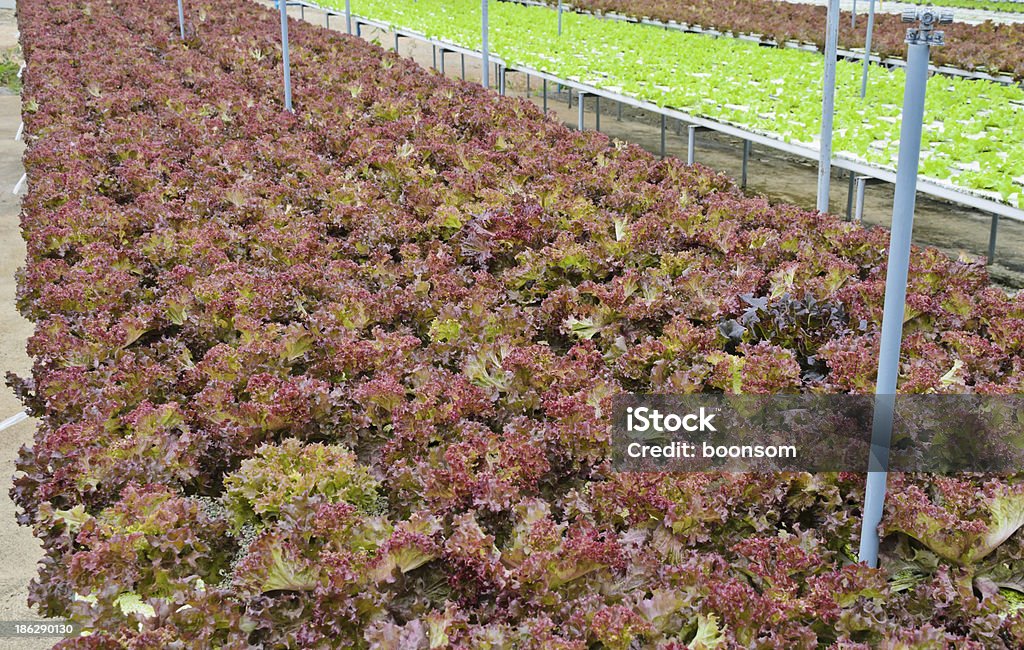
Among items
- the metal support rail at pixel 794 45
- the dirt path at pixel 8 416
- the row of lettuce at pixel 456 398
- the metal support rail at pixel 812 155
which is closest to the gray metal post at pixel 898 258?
the row of lettuce at pixel 456 398

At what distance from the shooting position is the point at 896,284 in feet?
7.99

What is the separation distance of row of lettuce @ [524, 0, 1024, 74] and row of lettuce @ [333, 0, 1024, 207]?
1.01m

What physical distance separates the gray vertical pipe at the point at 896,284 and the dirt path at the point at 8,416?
3.25m

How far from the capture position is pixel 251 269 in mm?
5215

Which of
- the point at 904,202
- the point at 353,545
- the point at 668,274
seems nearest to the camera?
the point at 904,202

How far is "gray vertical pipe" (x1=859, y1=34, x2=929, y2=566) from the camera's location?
7.29 feet

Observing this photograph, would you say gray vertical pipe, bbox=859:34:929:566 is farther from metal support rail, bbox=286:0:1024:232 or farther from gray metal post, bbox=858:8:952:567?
metal support rail, bbox=286:0:1024:232

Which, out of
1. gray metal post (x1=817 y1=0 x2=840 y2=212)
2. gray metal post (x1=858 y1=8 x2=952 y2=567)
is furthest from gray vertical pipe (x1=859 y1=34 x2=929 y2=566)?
gray metal post (x1=817 y1=0 x2=840 y2=212)

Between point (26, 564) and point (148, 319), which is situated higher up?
point (148, 319)

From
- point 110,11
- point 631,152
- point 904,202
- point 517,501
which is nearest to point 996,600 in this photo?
point 904,202

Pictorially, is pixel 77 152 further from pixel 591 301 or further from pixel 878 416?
pixel 878 416

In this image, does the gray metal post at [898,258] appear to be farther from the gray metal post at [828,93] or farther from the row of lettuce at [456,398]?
the gray metal post at [828,93]

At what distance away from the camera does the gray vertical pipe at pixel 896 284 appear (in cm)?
222

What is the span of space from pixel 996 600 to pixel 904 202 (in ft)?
3.98
